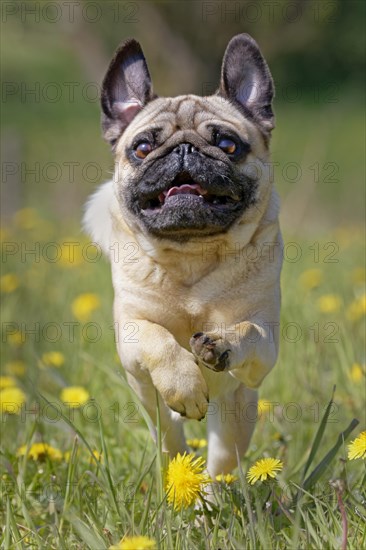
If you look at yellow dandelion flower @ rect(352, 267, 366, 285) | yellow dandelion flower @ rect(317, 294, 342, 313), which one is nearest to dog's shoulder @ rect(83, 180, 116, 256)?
yellow dandelion flower @ rect(317, 294, 342, 313)

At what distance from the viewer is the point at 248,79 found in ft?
11.9

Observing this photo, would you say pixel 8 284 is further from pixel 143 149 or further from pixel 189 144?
pixel 189 144

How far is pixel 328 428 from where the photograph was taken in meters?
3.93

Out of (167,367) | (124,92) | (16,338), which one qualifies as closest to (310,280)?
(16,338)

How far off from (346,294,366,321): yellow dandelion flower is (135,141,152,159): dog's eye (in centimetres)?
176

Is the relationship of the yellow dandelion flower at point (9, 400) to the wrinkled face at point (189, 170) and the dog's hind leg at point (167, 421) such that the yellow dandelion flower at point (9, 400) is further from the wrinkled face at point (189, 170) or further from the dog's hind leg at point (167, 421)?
the wrinkled face at point (189, 170)

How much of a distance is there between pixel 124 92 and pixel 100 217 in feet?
1.83

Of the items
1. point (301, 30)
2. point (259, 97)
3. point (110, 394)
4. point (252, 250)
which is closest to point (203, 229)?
point (252, 250)

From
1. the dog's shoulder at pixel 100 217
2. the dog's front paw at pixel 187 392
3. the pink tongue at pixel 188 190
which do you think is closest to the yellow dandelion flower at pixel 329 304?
the dog's shoulder at pixel 100 217

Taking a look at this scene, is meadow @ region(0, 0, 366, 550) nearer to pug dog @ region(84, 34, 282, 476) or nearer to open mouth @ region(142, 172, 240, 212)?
pug dog @ region(84, 34, 282, 476)

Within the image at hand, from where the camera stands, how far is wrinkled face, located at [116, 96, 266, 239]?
10.5 feet

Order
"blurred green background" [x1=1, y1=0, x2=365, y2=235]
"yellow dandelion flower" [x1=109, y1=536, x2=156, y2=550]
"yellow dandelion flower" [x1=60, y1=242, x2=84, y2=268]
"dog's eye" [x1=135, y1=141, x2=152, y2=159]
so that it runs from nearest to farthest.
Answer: "yellow dandelion flower" [x1=109, y1=536, x2=156, y2=550], "dog's eye" [x1=135, y1=141, x2=152, y2=159], "yellow dandelion flower" [x1=60, y1=242, x2=84, y2=268], "blurred green background" [x1=1, y1=0, x2=365, y2=235]

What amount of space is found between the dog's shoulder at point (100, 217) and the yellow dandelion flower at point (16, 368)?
94cm

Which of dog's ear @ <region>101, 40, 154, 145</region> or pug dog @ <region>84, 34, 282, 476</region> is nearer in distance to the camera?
pug dog @ <region>84, 34, 282, 476</region>
